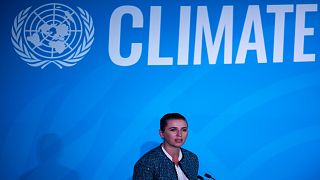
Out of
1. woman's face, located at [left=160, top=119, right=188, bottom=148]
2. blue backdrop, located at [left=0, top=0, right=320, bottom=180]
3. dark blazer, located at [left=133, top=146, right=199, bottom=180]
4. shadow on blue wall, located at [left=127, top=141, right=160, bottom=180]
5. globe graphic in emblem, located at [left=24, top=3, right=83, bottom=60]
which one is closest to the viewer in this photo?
dark blazer, located at [left=133, top=146, right=199, bottom=180]

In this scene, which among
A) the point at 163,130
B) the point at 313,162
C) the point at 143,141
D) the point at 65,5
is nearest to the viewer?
the point at 163,130

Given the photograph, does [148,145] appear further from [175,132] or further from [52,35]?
[52,35]

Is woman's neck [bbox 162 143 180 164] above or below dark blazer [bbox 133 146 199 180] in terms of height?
above

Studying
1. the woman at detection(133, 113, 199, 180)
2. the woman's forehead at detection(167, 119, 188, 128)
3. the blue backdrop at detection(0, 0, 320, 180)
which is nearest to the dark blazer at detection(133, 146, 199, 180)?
the woman at detection(133, 113, 199, 180)

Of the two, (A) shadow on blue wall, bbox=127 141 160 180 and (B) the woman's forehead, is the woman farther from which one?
(A) shadow on blue wall, bbox=127 141 160 180

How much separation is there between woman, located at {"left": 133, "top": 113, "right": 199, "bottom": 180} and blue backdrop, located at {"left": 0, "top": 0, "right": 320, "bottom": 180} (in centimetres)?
101

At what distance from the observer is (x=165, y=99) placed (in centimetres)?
419

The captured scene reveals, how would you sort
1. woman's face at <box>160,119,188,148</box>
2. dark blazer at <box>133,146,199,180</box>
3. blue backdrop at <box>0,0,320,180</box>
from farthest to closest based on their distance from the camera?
blue backdrop at <box>0,0,320,180</box> < woman's face at <box>160,119,188,148</box> < dark blazer at <box>133,146,199,180</box>

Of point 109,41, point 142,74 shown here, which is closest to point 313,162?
point 142,74

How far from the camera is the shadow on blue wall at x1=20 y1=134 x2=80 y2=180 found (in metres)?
4.33

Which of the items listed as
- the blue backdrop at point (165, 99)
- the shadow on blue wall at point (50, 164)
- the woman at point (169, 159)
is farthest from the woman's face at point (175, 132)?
the shadow on blue wall at point (50, 164)

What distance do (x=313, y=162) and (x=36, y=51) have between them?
107 inches

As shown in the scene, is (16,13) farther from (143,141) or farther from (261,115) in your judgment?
(261,115)

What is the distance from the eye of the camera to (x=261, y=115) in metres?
4.03
